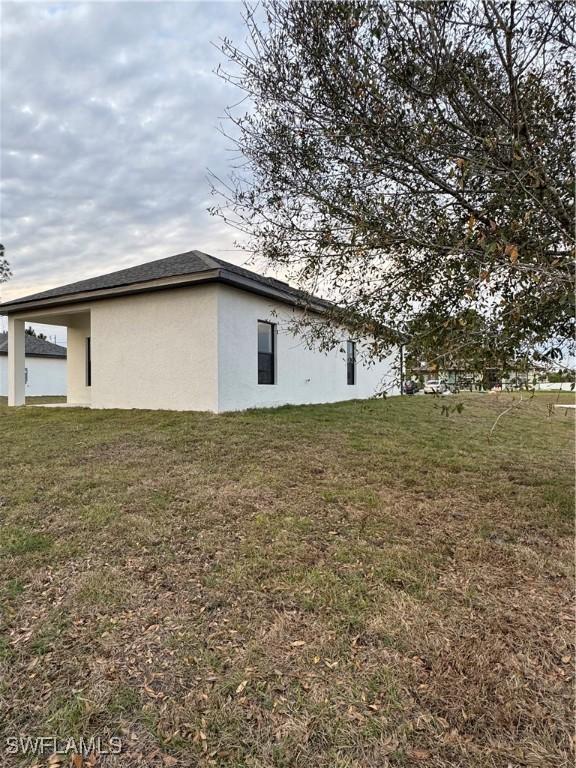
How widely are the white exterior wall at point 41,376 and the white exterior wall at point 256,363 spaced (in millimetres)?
17579

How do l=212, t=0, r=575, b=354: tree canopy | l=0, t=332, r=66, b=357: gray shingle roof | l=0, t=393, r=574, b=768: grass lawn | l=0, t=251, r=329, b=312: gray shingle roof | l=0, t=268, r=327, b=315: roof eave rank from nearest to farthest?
l=0, t=393, r=574, b=768: grass lawn, l=212, t=0, r=575, b=354: tree canopy, l=0, t=268, r=327, b=315: roof eave, l=0, t=251, r=329, b=312: gray shingle roof, l=0, t=332, r=66, b=357: gray shingle roof

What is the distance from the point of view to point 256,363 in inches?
411

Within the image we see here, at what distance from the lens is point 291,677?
213 centimetres

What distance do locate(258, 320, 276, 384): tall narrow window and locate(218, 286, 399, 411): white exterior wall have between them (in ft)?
0.45

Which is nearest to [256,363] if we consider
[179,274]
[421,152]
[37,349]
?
[179,274]

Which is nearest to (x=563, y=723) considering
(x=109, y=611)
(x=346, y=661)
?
(x=346, y=661)

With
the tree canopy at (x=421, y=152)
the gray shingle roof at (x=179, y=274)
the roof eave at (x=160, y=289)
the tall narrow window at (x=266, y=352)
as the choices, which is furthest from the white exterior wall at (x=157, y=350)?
the tree canopy at (x=421, y=152)

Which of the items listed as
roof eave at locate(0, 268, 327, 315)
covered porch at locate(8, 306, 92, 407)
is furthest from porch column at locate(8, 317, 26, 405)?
roof eave at locate(0, 268, 327, 315)

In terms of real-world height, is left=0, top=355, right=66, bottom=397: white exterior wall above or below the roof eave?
below

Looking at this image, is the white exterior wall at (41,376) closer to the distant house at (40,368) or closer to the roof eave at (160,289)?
the distant house at (40,368)

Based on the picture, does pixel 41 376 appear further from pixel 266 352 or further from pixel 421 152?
pixel 421 152

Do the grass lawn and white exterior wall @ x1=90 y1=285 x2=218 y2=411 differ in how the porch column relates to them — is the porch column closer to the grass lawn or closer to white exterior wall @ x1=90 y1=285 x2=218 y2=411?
white exterior wall @ x1=90 y1=285 x2=218 y2=411

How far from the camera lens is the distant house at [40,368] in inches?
911

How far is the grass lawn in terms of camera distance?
6.03 feet
